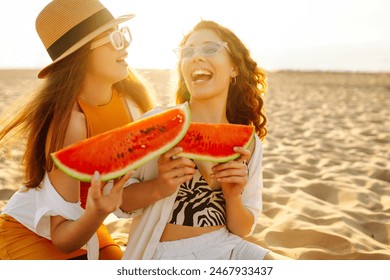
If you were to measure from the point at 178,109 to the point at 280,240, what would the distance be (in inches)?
58.7

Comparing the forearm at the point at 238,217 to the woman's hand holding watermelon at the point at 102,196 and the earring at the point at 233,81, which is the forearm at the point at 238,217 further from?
the earring at the point at 233,81

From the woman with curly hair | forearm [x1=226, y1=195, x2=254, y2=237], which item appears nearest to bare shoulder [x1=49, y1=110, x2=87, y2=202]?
the woman with curly hair

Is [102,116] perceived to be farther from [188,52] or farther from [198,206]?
[198,206]

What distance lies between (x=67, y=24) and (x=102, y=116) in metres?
0.50

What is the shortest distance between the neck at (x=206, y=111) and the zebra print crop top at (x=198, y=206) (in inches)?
12.0

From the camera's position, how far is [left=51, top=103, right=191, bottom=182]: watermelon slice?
1.74 m

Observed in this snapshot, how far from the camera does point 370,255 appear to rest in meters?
2.71

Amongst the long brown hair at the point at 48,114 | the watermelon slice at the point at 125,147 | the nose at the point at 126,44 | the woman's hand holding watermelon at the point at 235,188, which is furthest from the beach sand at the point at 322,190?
the woman's hand holding watermelon at the point at 235,188

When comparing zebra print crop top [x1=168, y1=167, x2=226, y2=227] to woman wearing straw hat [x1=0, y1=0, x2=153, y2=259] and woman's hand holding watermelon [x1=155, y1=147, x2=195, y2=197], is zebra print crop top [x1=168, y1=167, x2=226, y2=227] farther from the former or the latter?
woman wearing straw hat [x1=0, y1=0, x2=153, y2=259]

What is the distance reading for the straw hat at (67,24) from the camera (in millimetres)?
2137

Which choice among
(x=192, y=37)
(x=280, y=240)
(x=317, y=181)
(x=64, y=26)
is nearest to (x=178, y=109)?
(x=192, y=37)

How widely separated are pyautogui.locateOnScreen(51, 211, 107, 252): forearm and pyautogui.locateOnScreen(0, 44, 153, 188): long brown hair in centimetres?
27

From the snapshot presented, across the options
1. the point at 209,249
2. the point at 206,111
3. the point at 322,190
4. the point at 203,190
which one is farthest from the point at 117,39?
the point at 322,190
